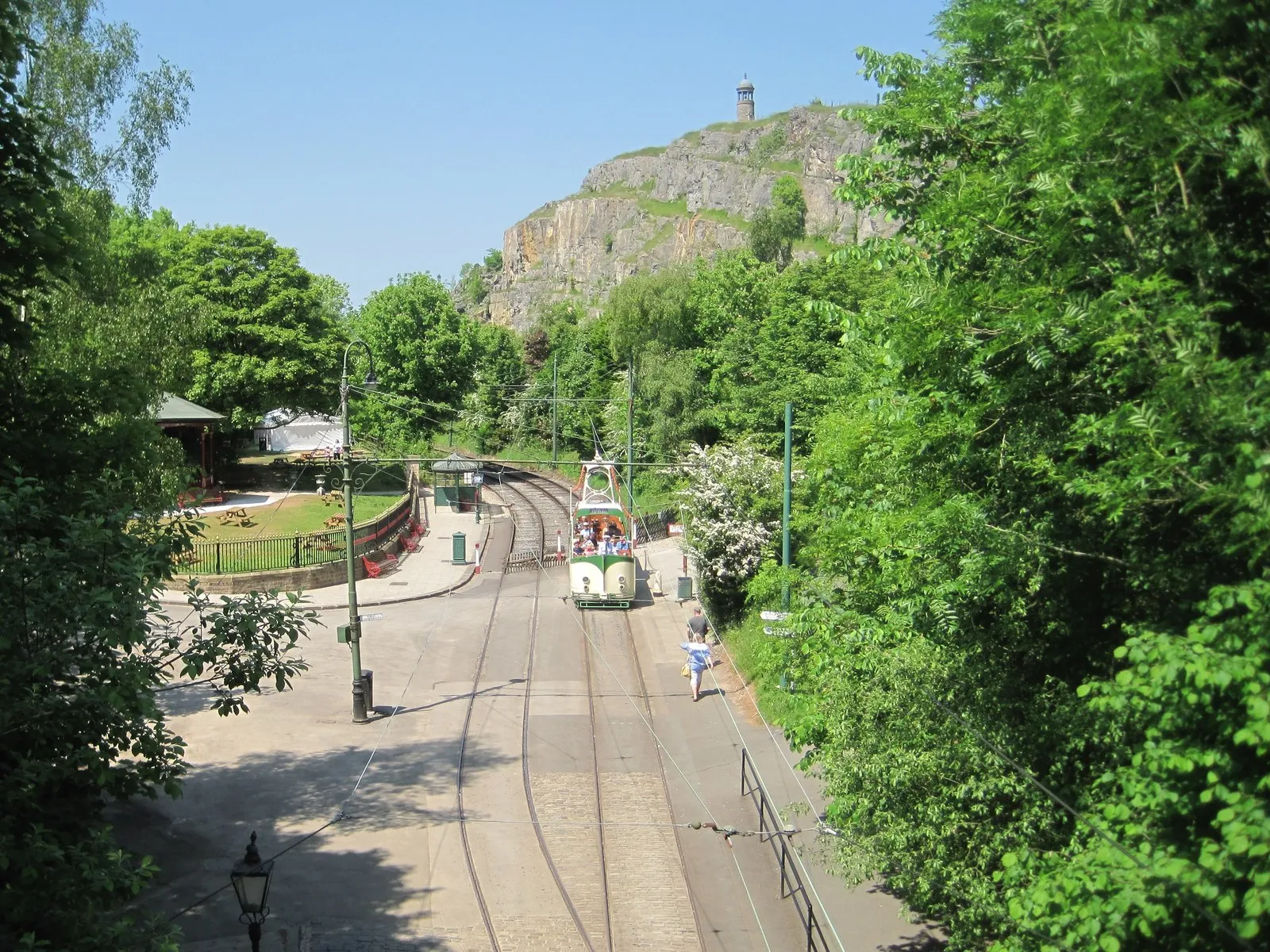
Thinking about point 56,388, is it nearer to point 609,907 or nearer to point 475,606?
point 609,907

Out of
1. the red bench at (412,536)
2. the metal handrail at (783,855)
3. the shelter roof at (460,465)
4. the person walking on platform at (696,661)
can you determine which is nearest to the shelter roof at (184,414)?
the red bench at (412,536)

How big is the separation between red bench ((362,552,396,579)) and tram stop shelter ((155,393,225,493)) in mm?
8458

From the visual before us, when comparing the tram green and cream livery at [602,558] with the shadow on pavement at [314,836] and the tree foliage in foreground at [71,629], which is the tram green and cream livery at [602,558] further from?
the tree foliage in foreground at [71,629]

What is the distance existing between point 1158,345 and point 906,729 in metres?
4.67

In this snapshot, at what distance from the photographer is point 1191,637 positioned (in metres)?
5.52

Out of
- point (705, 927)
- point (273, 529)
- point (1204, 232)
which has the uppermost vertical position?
point (1204, 232)

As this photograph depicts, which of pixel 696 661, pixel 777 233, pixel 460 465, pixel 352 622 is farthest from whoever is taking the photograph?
pixel 777 233

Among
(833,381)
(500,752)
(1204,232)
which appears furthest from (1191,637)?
(833,381)

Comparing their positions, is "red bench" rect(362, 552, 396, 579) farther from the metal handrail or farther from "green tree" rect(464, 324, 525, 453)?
"green tree" rect(464, 324, 525, 453)

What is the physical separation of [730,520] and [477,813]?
1260 cm

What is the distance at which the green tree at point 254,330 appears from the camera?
157 ft

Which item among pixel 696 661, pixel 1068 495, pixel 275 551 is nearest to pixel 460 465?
pixel 275 551

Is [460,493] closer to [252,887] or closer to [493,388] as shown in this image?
[493,388]

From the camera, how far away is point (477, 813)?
17.0m
